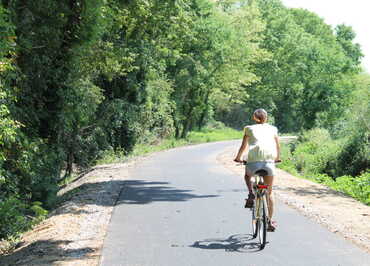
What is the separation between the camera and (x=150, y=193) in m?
13.7

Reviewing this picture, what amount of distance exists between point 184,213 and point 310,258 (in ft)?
13.0

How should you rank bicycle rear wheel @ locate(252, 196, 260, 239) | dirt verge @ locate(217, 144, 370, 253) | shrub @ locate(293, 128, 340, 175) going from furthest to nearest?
shrub @ locate(293, 128, 340, 175), dirt verge @ locate(217, 144, 370, 253), bicycle rear wheel @ locate(252, 196, 260, 239)

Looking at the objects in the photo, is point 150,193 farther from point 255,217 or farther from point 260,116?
point 260,116

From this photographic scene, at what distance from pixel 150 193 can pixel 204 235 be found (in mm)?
5332

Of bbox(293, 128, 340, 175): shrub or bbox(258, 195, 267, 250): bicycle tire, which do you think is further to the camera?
bbox(293, 128, 340, 175): shrub

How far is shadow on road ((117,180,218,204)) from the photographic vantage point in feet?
41.3

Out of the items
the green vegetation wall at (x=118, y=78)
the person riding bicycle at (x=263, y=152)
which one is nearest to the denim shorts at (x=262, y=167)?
the person riding bicycle at (x=263, y=152)

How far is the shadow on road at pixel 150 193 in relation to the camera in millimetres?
12598

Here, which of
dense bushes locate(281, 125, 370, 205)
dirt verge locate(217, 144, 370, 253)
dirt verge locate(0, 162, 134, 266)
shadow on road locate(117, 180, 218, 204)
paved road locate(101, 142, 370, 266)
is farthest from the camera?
dense bushes locate(281, 125, 370, 205)

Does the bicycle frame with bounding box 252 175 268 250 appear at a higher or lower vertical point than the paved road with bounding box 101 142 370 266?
higher

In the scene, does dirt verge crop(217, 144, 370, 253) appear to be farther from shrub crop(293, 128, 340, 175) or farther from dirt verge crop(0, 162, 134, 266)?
shrub crop(293, 128, 340, 175)

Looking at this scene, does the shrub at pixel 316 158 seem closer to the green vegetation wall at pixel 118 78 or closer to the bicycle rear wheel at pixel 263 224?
the green vegetation wall at pixel 118 78

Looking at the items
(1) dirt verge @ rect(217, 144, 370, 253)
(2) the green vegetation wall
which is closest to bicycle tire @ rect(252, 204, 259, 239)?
(1) dirt verge @ rect(217, 144, 370, 253)

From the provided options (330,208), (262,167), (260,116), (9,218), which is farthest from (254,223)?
(9,218)
